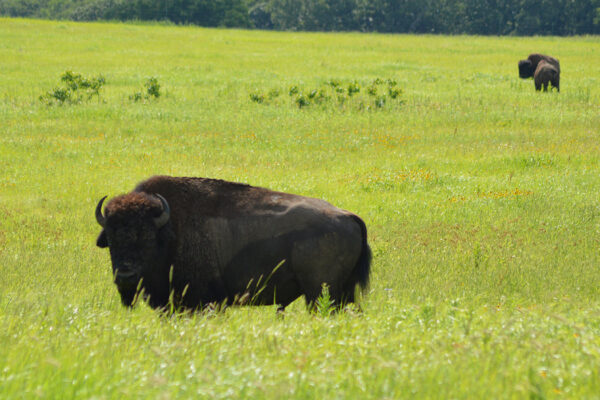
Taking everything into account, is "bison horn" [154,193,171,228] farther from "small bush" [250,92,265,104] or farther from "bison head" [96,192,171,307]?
"small bush" [250,92,265,104]

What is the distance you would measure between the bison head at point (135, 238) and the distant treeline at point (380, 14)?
91403 mm

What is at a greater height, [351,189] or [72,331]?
[72,331]

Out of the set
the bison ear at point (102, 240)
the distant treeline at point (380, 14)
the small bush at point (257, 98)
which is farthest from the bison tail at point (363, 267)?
the distant treeline at point (380, 14)

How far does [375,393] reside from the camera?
139 inches

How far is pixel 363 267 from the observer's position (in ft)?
23.2

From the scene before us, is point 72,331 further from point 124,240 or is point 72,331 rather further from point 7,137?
point 7,137

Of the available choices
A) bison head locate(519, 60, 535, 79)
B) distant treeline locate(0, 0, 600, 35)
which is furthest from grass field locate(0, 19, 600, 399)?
distant treeline locate(0, 0, 600, 35)

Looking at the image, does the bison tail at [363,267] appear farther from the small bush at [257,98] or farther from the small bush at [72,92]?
the small bush at [72,92]

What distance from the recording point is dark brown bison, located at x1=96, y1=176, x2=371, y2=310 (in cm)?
683

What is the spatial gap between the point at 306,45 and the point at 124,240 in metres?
55.0

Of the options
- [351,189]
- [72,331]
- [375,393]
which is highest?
[375,393]

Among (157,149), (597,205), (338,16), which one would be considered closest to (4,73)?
(157,149)

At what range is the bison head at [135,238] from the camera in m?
6.59

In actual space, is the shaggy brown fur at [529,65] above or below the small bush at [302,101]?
above
